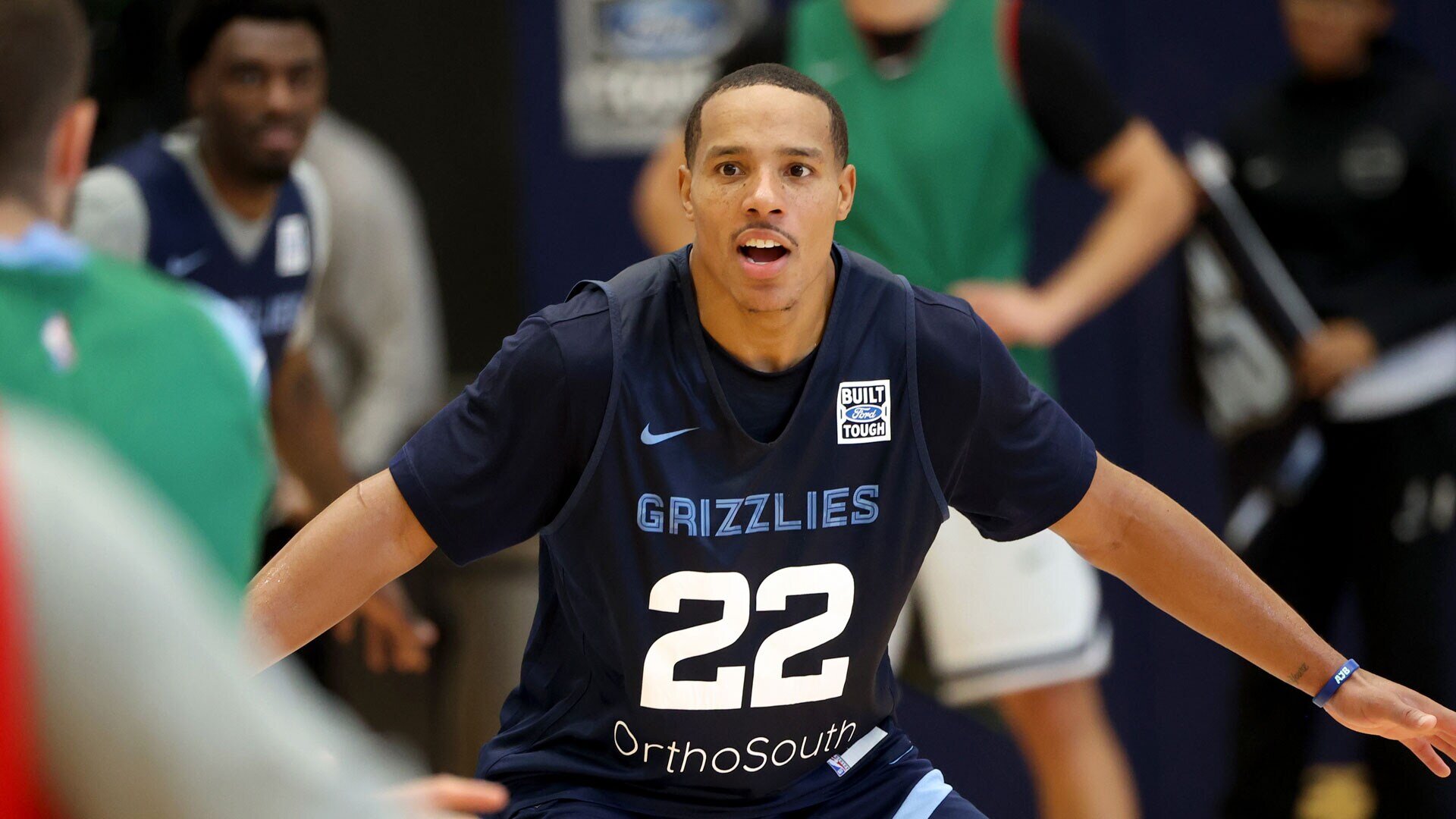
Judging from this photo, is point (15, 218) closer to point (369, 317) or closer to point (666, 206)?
point (666, 206)

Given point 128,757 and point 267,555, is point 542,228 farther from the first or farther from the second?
point 128,757

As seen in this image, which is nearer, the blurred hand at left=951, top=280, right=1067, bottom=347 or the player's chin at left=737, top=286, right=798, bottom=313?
the player's chin at left=737, top=286, right=798, bottom=313

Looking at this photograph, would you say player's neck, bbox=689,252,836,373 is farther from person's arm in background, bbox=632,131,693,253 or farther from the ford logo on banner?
the ford logo on banner

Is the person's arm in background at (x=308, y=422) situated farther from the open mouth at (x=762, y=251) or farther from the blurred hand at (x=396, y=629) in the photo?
the open mouth at (x=762, y=251)

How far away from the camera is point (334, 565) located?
2906 mm

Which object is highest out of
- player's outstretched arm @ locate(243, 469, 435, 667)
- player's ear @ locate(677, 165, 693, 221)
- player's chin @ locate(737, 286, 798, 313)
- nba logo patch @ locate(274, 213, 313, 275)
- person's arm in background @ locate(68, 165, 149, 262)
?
player's ear @ locate(677, 165, 693, 221)

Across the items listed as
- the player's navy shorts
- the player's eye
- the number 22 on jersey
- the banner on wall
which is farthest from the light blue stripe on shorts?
the banner on wall

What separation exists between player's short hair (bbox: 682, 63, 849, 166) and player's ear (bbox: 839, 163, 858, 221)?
25mm

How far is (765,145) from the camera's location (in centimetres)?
302

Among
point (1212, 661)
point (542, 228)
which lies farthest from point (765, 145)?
point (1212, 661)

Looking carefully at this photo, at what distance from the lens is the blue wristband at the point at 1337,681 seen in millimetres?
3148

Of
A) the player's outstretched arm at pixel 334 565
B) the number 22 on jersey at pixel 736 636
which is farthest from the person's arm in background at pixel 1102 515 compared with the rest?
the player's outstretched arm at pixel 334 565

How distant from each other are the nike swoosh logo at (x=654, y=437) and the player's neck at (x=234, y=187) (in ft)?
7.88

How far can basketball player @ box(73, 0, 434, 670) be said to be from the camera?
485 centimetres
